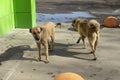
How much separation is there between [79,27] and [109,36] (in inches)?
112

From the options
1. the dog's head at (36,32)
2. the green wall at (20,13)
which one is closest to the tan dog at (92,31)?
the dog's head at (36,32)

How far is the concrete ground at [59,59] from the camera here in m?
8.33

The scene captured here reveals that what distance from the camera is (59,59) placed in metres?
9.85

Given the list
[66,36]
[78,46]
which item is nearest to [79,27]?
[78,46]

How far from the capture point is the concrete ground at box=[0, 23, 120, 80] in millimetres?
8328

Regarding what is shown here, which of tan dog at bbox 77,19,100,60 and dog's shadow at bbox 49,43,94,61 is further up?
tan dog at bbox 77,19,100,60

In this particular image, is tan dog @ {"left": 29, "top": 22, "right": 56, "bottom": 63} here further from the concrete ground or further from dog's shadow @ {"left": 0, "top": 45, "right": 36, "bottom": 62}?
dog's shadow @ {"left": 0, "top": 45, "right": 36, "bottom": 62}

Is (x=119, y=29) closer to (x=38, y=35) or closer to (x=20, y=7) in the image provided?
(x=20, y=7)

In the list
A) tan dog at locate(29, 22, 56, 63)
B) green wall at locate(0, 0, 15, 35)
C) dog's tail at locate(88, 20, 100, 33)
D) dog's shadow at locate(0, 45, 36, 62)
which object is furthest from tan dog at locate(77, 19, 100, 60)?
green wall at locate(0, 0, 15, 35)

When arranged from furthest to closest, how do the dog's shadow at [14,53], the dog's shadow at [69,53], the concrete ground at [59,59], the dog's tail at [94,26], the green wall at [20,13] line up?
the green wall at [20,13] → the dog's shadow at [69,53] → the dog's shadow at [14,53] → the dog's tail at [94,26] → the concrete ground at [59,59]

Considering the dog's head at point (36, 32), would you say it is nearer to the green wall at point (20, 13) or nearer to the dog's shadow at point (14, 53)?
the dog's shadow at point (14, 53)

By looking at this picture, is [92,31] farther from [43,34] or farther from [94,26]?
[43,34]

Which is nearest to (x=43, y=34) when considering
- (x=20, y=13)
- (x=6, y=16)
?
(x=6, y=16)

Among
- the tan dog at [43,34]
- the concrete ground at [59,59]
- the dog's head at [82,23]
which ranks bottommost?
the concrete ground at [59,59]
